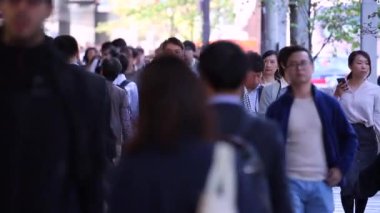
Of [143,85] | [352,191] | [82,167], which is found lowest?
[352,191]

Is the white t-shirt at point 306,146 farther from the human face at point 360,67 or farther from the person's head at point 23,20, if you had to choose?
the human face at point 360,67

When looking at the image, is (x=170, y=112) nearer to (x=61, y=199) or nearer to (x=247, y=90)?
(x=61, y=199)

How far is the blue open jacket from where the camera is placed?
8.08 meters

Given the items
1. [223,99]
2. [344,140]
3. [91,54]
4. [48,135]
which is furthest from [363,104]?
[91,54]

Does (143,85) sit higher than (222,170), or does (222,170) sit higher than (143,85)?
(143,85)

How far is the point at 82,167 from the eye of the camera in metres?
5.02

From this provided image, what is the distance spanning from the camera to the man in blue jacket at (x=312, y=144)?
26.5ft

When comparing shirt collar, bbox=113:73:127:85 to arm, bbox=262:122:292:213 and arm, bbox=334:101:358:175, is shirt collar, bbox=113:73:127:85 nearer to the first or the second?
arm, bbox=334:101:358:175

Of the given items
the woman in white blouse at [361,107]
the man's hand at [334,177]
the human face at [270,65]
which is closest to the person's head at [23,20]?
the man's hand at [334,177]

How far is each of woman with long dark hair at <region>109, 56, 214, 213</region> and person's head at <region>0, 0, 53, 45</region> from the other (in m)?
0.69

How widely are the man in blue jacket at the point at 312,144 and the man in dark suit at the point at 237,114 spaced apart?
113 inches

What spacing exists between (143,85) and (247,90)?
24.3 feet

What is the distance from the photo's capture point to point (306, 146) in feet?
26.4

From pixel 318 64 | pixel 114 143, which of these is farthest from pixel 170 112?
pixel 318 64
